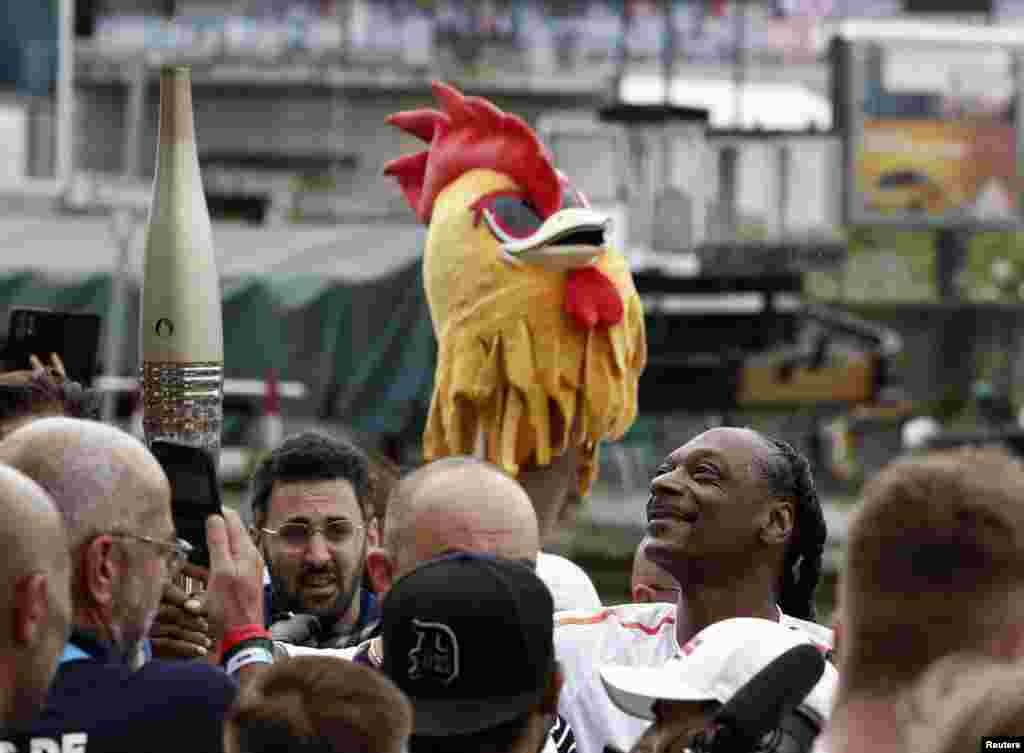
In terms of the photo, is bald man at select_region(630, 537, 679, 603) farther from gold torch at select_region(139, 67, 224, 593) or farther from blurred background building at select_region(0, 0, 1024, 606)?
blurred background building at select_region(0, 0, 1024, 606)

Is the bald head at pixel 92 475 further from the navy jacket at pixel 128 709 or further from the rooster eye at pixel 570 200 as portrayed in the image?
the rooster eye at pixel 570 200

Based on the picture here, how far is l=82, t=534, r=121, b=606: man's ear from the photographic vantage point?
3.25 metres

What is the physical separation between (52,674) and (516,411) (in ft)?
8.16

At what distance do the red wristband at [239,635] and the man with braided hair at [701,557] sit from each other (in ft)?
2.56

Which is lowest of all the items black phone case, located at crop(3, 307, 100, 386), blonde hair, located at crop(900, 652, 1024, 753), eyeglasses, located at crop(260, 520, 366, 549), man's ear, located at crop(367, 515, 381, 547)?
man's ear, located at crop(367, 515, 381, 547)

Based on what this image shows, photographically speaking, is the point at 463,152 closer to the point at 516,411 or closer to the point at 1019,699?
the point at 516,411

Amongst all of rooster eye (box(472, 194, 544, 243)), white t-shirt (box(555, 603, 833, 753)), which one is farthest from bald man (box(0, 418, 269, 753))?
rooster eye (box(472, 194, 544, 243))

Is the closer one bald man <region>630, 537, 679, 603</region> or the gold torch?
the gold torch

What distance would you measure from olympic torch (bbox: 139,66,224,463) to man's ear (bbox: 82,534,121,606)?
103 cm

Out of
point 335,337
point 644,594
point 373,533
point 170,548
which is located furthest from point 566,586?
point 335,337

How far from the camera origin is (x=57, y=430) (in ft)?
11.1

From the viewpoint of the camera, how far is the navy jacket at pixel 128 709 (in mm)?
3053

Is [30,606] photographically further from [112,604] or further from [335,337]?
[335,337]

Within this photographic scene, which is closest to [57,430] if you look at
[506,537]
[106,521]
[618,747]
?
[106,521]
